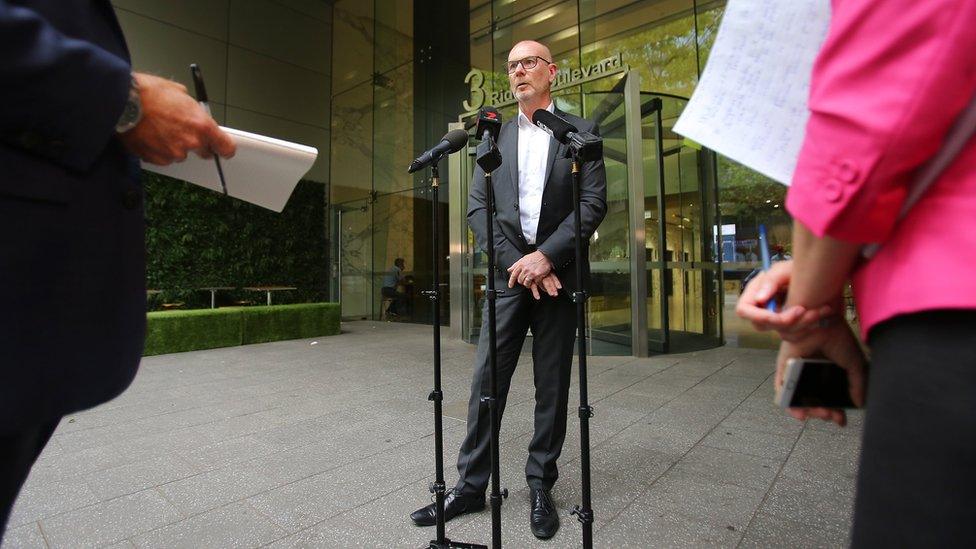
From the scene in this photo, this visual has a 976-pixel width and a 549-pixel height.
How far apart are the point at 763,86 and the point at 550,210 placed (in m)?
1.38

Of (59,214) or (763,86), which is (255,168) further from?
(763,86)

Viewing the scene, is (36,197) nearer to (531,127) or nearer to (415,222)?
(531,127)

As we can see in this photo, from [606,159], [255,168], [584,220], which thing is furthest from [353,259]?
[255,168]

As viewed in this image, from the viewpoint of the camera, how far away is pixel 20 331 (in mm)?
698

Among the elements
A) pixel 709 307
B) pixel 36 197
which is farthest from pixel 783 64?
pixel 709 307

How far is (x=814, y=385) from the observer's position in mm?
785

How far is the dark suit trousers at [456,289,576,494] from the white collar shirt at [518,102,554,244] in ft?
1.03

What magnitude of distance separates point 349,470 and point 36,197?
216 centimetres

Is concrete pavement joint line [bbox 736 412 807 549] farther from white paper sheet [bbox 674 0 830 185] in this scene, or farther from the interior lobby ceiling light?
the interior lobby ceiling light

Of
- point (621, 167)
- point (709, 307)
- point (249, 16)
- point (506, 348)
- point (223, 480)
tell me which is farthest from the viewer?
point (249, 16)

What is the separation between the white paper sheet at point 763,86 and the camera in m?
0.70

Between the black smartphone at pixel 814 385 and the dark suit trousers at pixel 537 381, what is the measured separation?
1278 mm

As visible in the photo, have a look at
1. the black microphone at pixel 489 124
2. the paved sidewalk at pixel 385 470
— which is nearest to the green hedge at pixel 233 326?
the paved sidewalk at pixel 385 470

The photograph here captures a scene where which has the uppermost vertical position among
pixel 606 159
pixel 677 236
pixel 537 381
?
pixel 606 159
